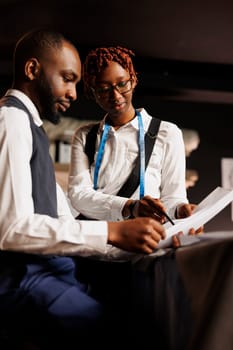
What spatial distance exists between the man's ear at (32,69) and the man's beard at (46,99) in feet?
0.06

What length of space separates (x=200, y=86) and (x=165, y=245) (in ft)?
10.0

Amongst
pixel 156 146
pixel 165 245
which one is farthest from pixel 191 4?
pixel 165 245

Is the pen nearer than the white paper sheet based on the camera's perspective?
No

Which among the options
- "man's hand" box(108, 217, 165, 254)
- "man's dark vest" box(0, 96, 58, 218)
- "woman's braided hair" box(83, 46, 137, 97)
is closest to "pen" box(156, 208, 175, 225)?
"man's hand" box(108, 217, 165, 254)

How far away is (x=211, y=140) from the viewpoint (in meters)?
3.93

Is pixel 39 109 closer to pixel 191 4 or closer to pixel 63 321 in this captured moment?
pixel 63 321

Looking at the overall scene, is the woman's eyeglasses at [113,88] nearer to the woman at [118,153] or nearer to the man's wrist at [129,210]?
the woman at [118,153]

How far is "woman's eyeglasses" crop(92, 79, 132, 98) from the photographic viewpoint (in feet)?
5.66

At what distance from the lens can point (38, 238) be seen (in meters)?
1.00

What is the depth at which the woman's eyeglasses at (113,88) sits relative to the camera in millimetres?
1726

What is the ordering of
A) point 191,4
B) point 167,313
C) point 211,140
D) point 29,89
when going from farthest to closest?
point 211,140 → point 191,4 → point 29,89 → point 167,313

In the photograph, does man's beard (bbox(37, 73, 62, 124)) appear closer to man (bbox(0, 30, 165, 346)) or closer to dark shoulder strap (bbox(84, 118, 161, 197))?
man (bbox(0, 30, 165, 346))

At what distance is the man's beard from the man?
0.05 feet

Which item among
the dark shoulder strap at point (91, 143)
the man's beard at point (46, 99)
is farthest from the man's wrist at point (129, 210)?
the man's beard at point (46, 99)
